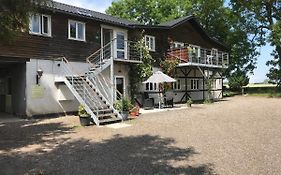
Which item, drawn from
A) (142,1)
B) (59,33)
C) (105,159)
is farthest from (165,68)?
(142,1)

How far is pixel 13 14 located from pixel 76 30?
39.3 ft

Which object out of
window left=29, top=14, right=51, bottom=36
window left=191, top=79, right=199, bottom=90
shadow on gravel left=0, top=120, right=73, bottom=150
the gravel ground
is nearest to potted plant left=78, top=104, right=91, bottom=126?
the gravel ground

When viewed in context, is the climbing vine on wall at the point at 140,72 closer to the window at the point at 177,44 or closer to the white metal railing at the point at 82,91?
the window at the point at 177,44

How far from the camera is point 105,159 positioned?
8.61 meters

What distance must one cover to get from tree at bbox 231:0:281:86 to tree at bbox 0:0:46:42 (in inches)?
1371

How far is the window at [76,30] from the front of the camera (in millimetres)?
19641

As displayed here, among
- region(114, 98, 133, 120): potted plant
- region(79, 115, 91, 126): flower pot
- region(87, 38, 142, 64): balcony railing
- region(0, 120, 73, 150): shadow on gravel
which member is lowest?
region(0, 120, 73, 150): shadow on gravel

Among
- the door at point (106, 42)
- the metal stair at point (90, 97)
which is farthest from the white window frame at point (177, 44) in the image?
the metal stair at point (90, 97)

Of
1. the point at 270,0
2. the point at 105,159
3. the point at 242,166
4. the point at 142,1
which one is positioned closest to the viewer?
the point at 242,166

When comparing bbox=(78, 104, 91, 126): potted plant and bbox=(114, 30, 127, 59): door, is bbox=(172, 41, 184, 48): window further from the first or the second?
bbox=(78, 104, 91, 126): potted plant

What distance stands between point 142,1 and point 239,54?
19102mm

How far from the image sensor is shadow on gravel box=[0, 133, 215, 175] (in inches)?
295

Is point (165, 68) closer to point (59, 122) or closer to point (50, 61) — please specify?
point (50, 61)

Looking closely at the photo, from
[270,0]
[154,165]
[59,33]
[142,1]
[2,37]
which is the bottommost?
[154,165]
